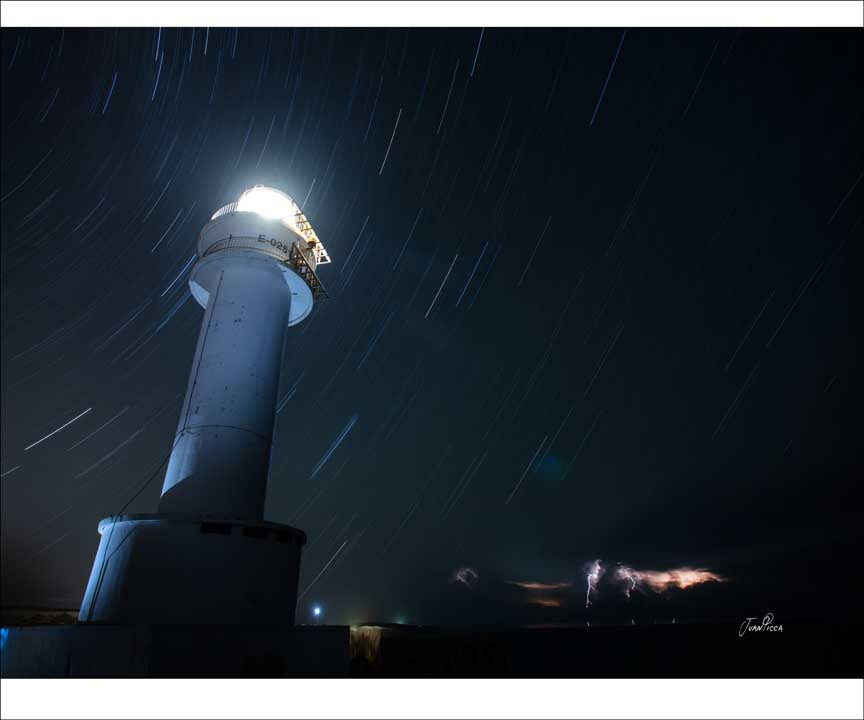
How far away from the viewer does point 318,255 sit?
70.9ft

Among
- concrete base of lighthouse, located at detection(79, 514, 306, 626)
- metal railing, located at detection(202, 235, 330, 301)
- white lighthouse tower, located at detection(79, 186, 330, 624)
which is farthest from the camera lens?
metal railing, located at detection(202, 235, 330, 301)

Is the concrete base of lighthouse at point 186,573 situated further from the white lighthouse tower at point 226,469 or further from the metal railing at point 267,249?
the metal railing at point 267,249

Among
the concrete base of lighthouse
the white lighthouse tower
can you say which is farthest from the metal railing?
the concrete base of lighthouse

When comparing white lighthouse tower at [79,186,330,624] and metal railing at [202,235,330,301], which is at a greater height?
metal railing at [202,235,330,301]

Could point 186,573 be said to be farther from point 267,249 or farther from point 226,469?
point 267,249

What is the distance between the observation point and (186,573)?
1286 centimetres

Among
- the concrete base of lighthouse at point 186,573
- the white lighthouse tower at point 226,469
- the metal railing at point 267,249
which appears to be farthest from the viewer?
the metal railing at point 267,249

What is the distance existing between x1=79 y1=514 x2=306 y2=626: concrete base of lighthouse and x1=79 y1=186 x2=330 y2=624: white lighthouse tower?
0.03 metres

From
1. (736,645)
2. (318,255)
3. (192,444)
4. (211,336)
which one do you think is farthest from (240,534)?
(736,645)

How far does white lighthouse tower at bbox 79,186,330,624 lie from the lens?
1284 cm

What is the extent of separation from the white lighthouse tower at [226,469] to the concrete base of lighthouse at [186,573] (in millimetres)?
26

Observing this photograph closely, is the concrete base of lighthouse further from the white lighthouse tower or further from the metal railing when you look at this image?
the metal railing

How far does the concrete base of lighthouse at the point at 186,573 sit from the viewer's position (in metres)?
12.6

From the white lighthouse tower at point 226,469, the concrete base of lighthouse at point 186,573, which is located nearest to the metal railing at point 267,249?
the white lighthouse tower at point 226,469
